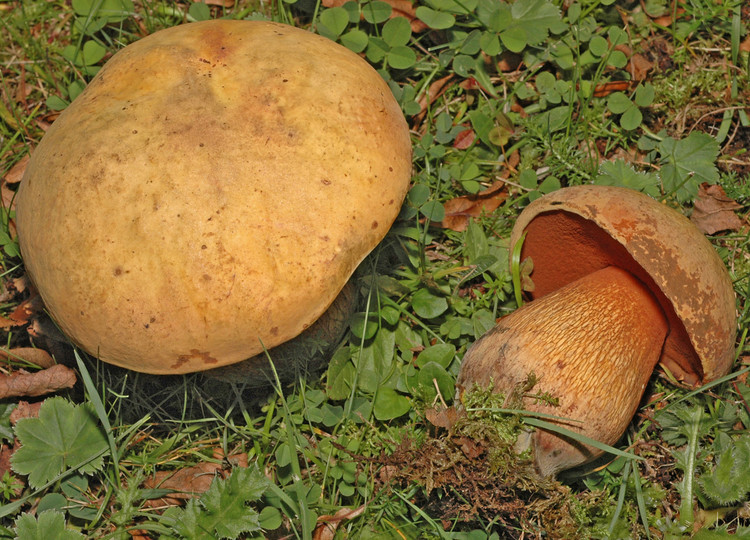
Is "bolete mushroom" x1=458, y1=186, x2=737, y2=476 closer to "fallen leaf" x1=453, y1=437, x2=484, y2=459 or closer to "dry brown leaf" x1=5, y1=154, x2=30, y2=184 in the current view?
"fallen leaf" x1=453, y1=437, x2=484, y2=459

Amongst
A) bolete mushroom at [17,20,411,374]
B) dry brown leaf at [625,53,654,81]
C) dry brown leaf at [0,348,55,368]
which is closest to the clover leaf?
dry brown leaf at [0,348,55,368]

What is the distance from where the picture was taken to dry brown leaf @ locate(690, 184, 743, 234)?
2371 millimetres

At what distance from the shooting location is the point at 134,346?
1.62 m

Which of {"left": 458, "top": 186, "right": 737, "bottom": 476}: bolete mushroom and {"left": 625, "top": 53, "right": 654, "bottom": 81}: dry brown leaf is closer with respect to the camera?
{"left": 458, "top": 186, "right": 737, "bottom": 476}: bolete mushroom

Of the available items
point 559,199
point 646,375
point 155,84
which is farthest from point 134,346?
point 646,375

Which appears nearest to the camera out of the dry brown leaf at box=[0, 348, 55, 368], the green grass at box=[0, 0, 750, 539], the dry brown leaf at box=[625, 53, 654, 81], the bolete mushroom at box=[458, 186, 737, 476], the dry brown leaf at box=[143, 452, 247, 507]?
the bolete mushroom at box=[458, 186, 737, 476]

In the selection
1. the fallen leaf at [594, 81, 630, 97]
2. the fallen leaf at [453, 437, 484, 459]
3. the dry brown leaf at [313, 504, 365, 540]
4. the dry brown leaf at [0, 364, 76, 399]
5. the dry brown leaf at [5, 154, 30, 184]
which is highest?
the fallen leaf at [594, 81, 630, 97]

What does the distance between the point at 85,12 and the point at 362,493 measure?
2062mm

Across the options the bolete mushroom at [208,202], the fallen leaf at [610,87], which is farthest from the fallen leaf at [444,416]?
the fallen leaf at [610,87]

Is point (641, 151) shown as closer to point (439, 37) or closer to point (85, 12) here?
point (439, 37)

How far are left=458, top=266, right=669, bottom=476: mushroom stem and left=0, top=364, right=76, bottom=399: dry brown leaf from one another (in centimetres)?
128

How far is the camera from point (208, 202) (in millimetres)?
1558

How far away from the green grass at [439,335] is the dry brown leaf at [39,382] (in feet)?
0.16

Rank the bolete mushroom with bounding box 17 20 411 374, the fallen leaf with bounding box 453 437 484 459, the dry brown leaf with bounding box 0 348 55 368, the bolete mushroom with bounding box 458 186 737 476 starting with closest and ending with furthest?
the bolete mushroom with bounding box 17 20 411 374, the bolete mushroom with bounding box 458 186 737 476, the fallen leaf with bounding box 453 437 484 459, the dry brown leaf with bounding box 0 348 55 368
